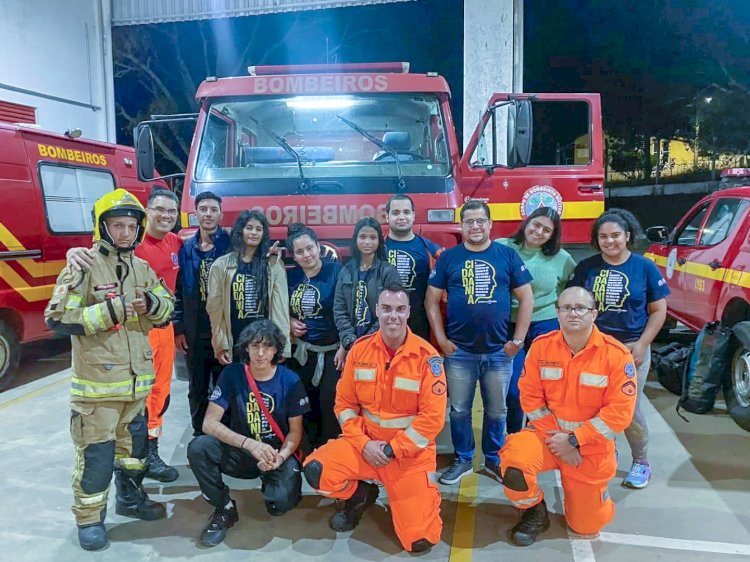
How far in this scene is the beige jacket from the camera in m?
3.57

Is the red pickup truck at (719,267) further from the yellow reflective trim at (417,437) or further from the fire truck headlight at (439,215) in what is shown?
the yellow reflective trim at (417,437)

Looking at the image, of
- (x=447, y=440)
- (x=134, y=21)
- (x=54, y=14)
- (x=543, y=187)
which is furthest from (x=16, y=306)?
(x=134, y=21)

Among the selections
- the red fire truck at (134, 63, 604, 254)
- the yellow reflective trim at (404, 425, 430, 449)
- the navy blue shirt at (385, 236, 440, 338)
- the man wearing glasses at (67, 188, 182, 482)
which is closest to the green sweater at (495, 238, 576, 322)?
the navy blue shirt at (385, 236, 440, 338)

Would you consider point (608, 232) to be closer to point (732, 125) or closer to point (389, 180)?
point (389, 180)

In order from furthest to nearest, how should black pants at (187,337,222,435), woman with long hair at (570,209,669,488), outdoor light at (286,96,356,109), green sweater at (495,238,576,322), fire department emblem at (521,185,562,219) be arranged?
1. fire department emblem at (521,185,562,219)
2. outdoor light at (286,96,356,109)
3. black pants at (187,337,222,435)
4. green sweater at (495,238,576,322)
5. woman with long hair at (570,209,669,488)

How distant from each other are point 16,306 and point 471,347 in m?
4.44

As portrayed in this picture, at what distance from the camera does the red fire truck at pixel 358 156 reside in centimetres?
437

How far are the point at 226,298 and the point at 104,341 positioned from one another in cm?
80

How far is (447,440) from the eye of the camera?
4.40 meters

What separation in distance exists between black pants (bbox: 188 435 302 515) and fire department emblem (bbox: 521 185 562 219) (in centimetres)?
291

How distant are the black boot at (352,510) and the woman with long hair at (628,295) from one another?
1.56 meters

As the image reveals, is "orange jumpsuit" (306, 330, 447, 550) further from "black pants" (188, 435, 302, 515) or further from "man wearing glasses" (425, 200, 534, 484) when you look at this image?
"man wearing glasses" (425, 200, 534, 484)

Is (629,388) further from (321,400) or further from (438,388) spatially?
(321,400)

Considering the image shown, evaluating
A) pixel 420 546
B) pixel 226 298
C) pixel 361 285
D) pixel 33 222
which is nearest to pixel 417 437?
pixel 420 546
